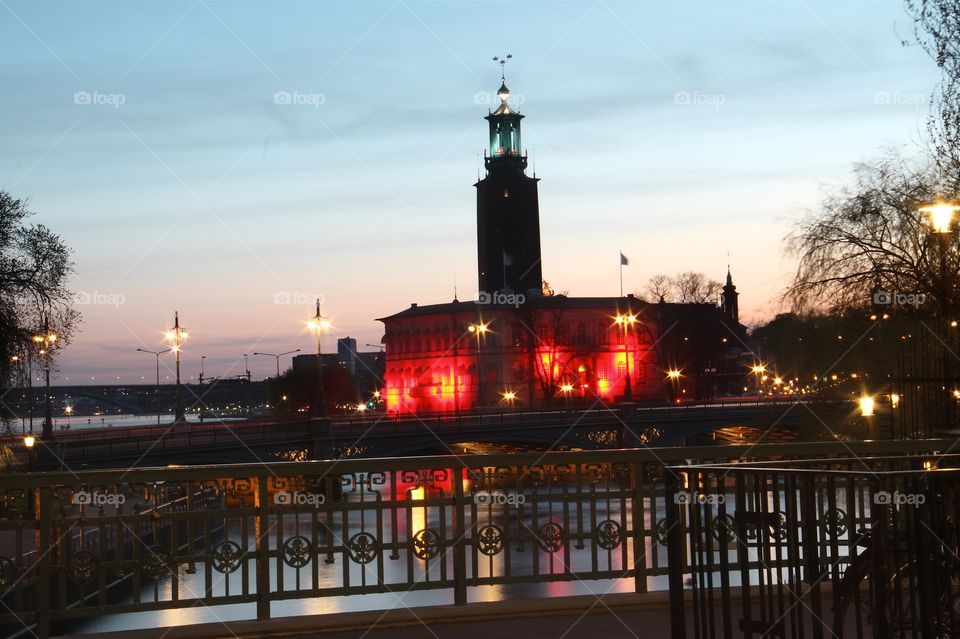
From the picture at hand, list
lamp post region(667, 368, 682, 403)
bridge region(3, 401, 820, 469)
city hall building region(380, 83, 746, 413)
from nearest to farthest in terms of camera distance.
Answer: bridge region(3, 401, 820, 469) → lamp post region(667, 368, 682, 403) → city hall building region(380, 83, 746, 413)

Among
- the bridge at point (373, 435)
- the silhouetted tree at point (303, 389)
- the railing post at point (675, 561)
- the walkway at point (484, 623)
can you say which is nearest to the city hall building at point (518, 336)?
the silhouetted tree at point (303, 389)

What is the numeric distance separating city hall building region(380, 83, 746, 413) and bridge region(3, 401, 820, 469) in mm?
43885

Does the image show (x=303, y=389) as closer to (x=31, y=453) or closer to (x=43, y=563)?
(x=31, y=453)

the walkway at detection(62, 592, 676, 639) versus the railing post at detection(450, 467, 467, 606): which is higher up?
the railing post at detection(450, 467, 467, 606)

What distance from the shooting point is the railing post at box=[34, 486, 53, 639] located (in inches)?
335

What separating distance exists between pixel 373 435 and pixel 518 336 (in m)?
58.1

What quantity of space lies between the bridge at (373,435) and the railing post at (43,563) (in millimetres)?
29054

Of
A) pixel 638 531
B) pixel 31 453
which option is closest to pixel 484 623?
pixel 638 531

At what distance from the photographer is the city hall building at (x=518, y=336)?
125125mm

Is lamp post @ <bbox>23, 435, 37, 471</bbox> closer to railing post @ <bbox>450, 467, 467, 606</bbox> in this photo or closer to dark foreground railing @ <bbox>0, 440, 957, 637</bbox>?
dark foreground railing @ <bbox>0, 440, 957, 637</bbox>

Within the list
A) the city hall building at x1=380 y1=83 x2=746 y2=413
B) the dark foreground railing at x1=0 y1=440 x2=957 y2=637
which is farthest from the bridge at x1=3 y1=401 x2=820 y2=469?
the city hall building at x1=380 y1=83 x2=746 y2=413

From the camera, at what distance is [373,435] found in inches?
2468

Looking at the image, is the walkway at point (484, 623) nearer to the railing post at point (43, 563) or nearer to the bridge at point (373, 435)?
the railing post at point (43, 563)

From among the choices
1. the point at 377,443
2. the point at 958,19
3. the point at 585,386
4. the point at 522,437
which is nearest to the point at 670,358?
the point at 585,386
